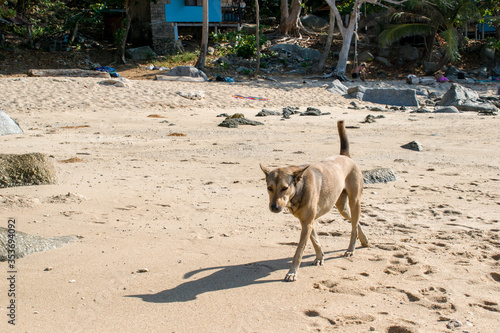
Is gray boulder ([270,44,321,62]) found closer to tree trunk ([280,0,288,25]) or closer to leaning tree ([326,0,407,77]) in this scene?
tree trunk ([280,0,288,25])

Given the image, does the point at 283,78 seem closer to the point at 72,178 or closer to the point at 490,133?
the point at 490,133

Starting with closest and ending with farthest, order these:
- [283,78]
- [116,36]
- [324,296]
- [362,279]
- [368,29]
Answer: [324,296] < [362,279] < [283,78] < [116,36] < [368,29]

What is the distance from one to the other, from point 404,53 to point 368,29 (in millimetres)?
4944

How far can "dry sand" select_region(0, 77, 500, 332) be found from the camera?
358cm

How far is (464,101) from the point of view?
696 inches

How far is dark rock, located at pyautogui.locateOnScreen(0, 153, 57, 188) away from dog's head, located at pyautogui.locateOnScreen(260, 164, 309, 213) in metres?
4.08

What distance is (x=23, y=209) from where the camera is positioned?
5648 millimetres

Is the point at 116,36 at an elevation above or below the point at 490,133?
above

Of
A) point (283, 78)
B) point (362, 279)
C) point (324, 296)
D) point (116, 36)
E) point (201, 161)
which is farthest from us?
point (116, 36)

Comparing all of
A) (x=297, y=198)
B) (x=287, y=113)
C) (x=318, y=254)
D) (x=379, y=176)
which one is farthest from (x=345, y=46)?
(x=297, y=198)

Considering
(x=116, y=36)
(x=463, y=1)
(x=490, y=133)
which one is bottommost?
(x=490, y=133)

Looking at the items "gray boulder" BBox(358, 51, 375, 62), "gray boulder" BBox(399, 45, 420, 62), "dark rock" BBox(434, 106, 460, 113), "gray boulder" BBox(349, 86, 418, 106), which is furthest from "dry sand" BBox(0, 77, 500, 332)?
"gray boulder" BBox(399, 45, 420, 62)

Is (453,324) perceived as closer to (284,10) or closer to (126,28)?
(126,28)

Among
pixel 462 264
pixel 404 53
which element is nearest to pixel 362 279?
pixel 462 264
